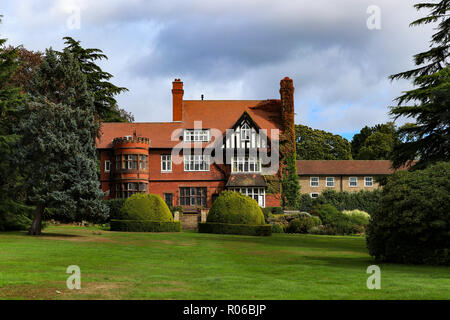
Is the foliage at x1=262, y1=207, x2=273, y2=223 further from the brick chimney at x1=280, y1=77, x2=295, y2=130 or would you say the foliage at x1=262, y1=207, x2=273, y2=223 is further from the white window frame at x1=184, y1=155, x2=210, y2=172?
the brick chimney at x1=280, y1=77, x2=295, y2=130

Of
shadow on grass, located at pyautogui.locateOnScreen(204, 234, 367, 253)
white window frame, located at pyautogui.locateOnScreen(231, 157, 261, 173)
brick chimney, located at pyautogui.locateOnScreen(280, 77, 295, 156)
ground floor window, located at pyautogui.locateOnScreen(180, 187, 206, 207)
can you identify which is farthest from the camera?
brick chimney, located at pyautogui.locateOnScreen(280, 77, 295, 156)

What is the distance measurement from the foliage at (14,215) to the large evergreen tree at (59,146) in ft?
10.8

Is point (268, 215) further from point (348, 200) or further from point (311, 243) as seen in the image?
point (311, 243)

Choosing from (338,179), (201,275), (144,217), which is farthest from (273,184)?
(201,275)

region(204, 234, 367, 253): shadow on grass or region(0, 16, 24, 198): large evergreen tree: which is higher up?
region(0, 16, 24, 198): large evergreen tree

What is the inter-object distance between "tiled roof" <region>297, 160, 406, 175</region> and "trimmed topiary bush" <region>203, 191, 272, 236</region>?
25208 mm

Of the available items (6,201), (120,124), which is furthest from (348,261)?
(120,124)

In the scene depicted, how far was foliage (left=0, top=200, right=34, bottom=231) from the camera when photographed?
110 ft

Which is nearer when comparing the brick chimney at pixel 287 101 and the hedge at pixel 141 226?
the hedge at pixel 141 226

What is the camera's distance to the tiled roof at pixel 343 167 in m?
61.7

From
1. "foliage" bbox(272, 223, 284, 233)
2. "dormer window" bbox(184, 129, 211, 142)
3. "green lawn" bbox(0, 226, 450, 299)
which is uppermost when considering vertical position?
"dormer window" bbox(184, 129, 211, 142)

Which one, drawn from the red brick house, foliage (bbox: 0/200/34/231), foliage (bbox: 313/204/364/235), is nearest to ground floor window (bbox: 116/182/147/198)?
the red brick house

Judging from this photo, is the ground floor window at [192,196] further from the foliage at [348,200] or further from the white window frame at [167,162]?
the foliage at [348,200]

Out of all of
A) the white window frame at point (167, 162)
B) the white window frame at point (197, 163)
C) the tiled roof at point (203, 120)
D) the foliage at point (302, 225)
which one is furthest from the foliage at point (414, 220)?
the tiled roof at point (203, 120)
